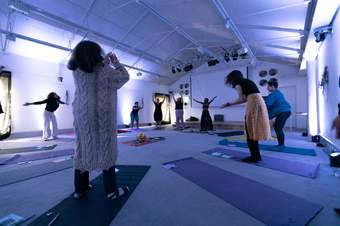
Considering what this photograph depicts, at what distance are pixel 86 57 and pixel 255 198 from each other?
1767mm

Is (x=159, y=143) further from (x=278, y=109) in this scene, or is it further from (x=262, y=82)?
(x=262, y=82)

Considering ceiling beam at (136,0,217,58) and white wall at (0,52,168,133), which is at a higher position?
ceiling beam at (136,0,217,58)

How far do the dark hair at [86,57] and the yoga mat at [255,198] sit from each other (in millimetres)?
1484

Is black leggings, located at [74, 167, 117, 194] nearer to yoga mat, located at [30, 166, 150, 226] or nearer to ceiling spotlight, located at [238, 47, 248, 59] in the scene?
yoga mat, located at [30, 166, 150, 226]

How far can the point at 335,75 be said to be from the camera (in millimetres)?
3002

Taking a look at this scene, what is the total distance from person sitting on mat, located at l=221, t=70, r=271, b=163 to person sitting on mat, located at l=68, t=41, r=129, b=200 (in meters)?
1.71

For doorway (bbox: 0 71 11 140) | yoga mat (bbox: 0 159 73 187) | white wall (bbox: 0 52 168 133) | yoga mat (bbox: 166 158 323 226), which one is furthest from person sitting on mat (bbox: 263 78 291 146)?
doorway (bbox: 0 71 11 140)

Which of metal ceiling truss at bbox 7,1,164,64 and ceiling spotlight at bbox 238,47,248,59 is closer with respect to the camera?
metal ceiling truss at bbox 7,1,164,64

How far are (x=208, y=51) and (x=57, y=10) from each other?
5641 millimetres

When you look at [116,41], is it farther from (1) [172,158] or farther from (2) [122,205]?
(2) [122,205]

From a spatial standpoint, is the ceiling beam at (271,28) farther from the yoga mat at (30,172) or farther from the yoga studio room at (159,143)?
the yoga mat at (30,172)

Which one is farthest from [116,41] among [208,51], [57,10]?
[208,51]

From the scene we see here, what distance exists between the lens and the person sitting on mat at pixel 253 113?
2.45 metres

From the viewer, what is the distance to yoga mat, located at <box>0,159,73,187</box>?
206 cm
